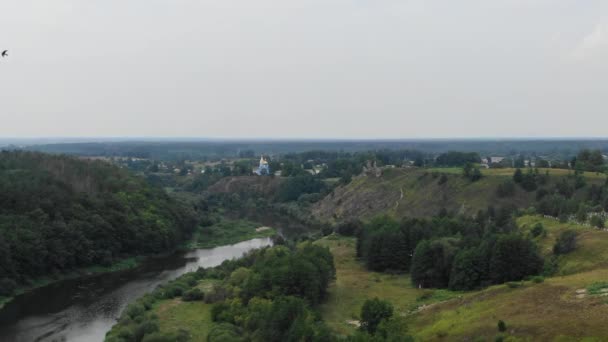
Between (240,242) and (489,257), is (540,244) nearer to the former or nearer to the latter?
(489,257)

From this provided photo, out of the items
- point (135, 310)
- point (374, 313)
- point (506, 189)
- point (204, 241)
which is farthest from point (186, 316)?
point (506, 189)

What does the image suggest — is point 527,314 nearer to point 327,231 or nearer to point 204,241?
point 327,231

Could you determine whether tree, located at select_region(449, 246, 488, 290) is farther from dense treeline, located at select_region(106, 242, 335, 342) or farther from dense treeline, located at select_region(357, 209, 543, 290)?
dense treeline, located at select_region(106, 242, 335, 342)

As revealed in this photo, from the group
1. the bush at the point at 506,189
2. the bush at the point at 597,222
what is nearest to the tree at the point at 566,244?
the bush at the point at 597,222

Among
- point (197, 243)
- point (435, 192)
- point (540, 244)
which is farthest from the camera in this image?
point (435, 192)

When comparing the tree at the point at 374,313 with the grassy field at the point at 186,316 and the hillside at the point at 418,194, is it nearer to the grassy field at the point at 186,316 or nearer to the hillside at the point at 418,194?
the grassy field at the point at 186,316

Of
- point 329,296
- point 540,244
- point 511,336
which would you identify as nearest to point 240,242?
point 329,296
